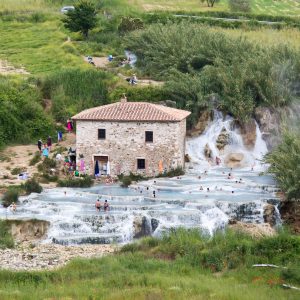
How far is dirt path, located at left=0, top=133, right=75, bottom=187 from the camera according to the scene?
157ft

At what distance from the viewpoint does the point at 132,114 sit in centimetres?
4878

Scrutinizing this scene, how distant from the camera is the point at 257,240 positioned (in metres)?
35.6

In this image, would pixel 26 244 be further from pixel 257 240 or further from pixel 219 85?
pixel 219 85

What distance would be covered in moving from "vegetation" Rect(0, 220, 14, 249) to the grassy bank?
485cm

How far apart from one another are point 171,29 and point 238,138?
16.9 m

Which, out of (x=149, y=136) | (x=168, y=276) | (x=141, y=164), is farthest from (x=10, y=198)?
(x=168, y=276)

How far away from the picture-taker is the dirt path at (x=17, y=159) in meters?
47.8

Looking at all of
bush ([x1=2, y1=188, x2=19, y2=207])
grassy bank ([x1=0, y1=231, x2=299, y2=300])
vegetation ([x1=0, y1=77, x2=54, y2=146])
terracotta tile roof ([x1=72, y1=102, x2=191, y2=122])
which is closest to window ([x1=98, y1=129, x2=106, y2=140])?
terracotta tile roof ([x1=72, y1=102, x2=191, y2=122])

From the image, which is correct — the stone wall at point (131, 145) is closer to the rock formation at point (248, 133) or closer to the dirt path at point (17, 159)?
the dirt path at point (17, 159)

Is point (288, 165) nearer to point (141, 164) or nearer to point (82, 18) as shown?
point (141, 164)

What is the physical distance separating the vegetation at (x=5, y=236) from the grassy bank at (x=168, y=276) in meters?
4.85

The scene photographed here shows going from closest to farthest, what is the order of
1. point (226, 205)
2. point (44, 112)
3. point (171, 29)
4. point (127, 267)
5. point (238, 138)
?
point (127, 267), point (226, 205), point (238, 138), point (44, 112), point (171, 29)

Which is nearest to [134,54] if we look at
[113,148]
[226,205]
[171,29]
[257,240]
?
[171,29]

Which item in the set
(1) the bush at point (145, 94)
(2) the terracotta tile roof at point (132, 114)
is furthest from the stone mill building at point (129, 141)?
(1) the bush at point (145, 94)
